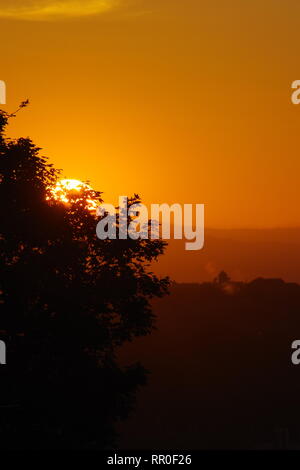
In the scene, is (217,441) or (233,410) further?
(233,410)

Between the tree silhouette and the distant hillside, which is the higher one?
the distant hillside

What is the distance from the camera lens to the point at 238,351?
618 ft

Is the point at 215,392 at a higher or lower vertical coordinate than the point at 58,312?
higher

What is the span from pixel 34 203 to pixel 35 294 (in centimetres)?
363

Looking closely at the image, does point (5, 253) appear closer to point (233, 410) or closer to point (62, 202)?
point (62, 202)

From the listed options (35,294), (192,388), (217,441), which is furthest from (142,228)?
(192,388)

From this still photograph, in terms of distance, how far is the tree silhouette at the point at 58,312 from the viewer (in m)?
34.5

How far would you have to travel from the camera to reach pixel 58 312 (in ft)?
116

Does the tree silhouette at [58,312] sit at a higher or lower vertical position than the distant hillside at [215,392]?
lower

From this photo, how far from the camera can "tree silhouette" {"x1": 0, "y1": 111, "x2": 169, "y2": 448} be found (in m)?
34.5

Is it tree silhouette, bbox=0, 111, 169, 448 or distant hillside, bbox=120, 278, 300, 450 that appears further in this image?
distant hillside, bbox=120, 278, 300, 450

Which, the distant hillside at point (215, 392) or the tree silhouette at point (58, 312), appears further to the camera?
the distant hillside at point (215, 392)

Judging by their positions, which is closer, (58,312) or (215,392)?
(58,312)
